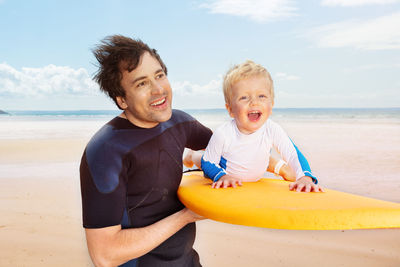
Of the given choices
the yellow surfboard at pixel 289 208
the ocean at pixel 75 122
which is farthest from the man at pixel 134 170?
the ocean at pixel 75 122

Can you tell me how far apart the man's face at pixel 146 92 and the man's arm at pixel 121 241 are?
0.61 metres

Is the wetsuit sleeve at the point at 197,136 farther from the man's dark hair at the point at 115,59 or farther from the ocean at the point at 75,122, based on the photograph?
the ocean at the point at 75,122

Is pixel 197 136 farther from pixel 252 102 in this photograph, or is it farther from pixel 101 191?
pixel 101 191

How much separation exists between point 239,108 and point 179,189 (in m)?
0.66

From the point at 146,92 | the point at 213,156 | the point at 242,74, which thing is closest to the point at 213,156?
the point at 213,156

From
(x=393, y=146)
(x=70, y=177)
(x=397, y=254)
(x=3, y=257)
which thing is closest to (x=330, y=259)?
(x=397, y=254)

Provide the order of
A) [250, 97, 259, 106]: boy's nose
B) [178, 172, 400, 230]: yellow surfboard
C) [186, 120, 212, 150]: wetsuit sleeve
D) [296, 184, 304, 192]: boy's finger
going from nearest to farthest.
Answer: [178, 172, 400, 230]: yellow surfboard
[296, 184, 304, 192]: boy's finger
[250, 97, 259, 106]: boy's nose
[186, 120, 212, 150]: wetsuit sleeve

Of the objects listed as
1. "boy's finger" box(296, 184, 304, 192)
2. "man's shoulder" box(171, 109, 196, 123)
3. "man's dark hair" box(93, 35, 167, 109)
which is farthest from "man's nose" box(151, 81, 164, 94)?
"boy's finger" box(296, 184, 304, 192)

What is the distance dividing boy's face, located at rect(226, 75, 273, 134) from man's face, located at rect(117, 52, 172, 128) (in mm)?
549

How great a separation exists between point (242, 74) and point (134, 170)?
963 millimetres

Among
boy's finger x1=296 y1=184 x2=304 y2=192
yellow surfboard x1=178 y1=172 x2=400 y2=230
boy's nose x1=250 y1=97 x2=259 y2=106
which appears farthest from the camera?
boy's nose x1=250 y1=97 x2=259 y2=106

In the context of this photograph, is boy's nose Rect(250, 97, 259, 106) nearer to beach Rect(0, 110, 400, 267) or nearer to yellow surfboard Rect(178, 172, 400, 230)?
yellow surfboard Rect(178, 172, 400, 230)

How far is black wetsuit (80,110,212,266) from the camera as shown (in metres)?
1.71

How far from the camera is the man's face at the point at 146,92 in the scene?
184 centimetres
